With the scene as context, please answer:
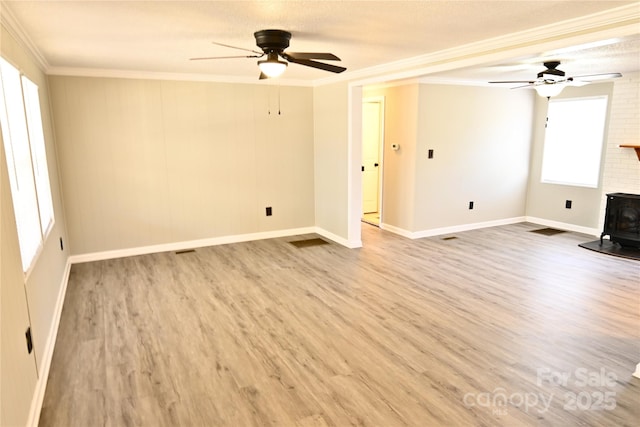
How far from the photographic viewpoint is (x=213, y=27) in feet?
9.55

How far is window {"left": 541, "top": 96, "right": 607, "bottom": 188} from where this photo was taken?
6.12m

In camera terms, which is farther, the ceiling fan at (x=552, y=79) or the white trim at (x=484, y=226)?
the white trim at (x=484, y=226)

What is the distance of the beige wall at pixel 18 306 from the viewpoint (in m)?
1.86

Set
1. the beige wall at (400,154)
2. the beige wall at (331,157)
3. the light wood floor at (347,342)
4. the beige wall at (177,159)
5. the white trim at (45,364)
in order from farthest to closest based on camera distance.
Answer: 1. the beige wall at (400,154)
2. the beige wall at (331,157)
3. the beige wall at (177,159)
4. the light wood floor at (347,342)
5. the white trim at (45,364)

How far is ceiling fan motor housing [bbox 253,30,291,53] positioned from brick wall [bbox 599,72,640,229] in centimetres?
514

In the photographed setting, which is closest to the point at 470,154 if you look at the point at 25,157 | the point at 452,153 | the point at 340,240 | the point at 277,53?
the point at 452,153

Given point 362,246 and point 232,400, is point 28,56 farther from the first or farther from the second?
point 362,246

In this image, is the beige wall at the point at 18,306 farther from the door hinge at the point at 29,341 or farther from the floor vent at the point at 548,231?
the floor vent at the point at 548,231

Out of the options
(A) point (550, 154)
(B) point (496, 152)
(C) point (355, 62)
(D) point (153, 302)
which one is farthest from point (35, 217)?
(A) point (550, 154)

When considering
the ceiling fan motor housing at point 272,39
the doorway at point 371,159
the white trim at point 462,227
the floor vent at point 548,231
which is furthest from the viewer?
the doorway at point 371,159

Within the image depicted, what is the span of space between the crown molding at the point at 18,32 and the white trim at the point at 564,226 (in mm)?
7217

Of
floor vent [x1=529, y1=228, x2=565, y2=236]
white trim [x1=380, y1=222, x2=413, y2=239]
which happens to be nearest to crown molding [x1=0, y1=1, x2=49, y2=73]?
white trim [x1=380, y1=222, x2=413, y2=239]

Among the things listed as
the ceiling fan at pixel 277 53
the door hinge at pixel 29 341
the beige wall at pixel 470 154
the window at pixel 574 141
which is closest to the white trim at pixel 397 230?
the beige wall at pixel 470 154

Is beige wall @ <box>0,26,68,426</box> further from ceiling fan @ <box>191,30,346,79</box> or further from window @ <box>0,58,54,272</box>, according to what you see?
ceiling fan @ <box>191,30,346,79</box>
